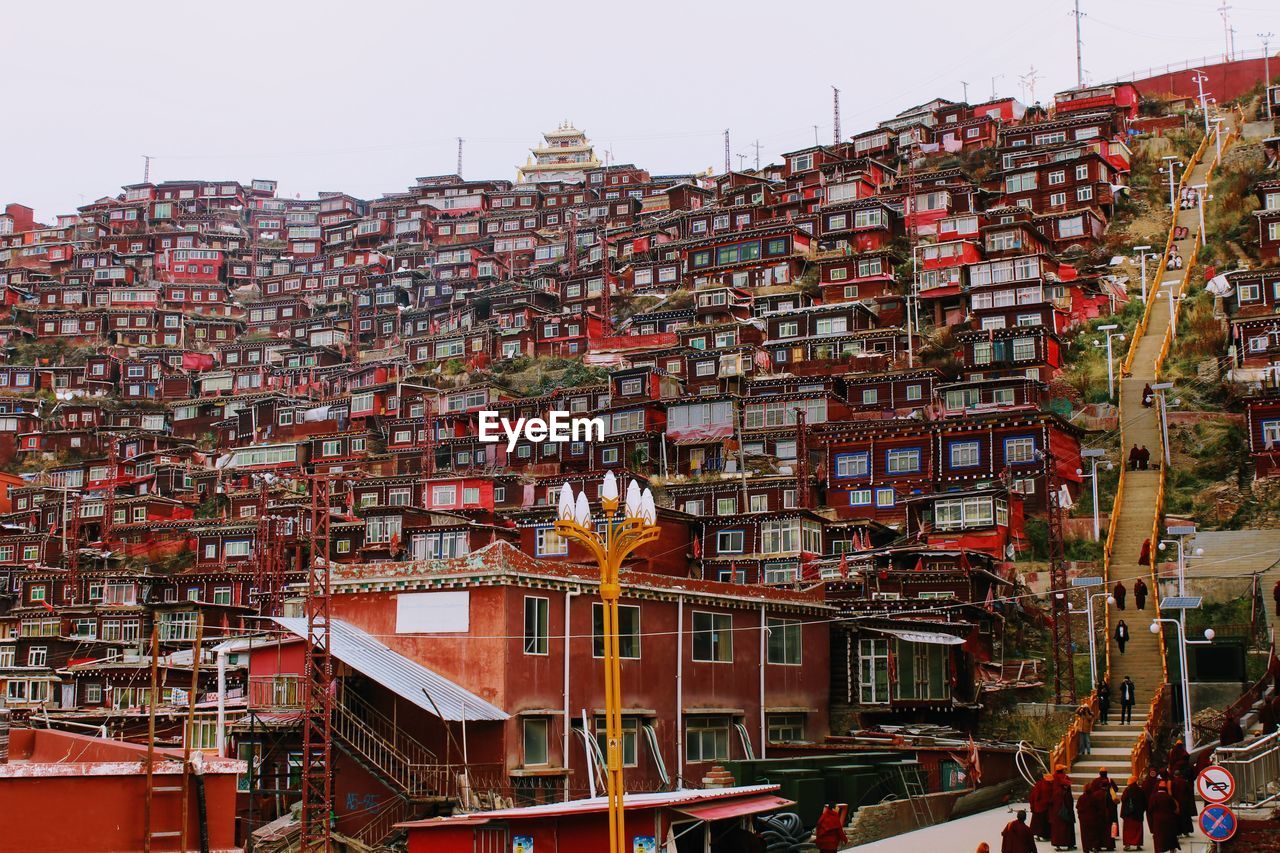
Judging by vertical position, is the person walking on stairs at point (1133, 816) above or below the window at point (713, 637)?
below

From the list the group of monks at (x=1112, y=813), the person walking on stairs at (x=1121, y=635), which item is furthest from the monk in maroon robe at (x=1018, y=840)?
the person walking on stairs at (x=1121, y=635)

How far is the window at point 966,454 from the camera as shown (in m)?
66.8

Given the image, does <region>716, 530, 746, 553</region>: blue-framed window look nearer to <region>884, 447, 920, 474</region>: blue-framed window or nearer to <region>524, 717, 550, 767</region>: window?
<region>884, 447, 920, 474</region>: blue-framed window

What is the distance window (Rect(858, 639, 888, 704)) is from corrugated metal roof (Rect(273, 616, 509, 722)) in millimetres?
16060

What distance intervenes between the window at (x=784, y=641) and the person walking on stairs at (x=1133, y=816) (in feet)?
61.4

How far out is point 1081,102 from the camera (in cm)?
11812

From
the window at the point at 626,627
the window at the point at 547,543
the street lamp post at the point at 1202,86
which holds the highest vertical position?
the street lamp post at the point at 1202,86

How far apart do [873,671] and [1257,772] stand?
23.1 m

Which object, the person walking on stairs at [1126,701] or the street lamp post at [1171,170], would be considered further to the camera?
the street lamp post at [1171,170]

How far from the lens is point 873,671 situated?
161ft

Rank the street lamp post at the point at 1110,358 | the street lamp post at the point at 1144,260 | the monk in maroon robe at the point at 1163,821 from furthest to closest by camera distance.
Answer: the street lamp post at the point at 1144,260, the street lamp post at the point at 1110,358, the monk in maroon robe at the point at 1163,821

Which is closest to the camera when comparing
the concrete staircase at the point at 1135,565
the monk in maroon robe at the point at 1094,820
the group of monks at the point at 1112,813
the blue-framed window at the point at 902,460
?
the group of monks at the point at 1112,813

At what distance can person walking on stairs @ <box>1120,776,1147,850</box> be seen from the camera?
93.7 ft

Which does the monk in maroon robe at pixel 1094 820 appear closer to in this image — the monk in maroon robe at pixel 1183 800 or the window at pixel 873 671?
the monk in maroon robe at pixel 1183 800
